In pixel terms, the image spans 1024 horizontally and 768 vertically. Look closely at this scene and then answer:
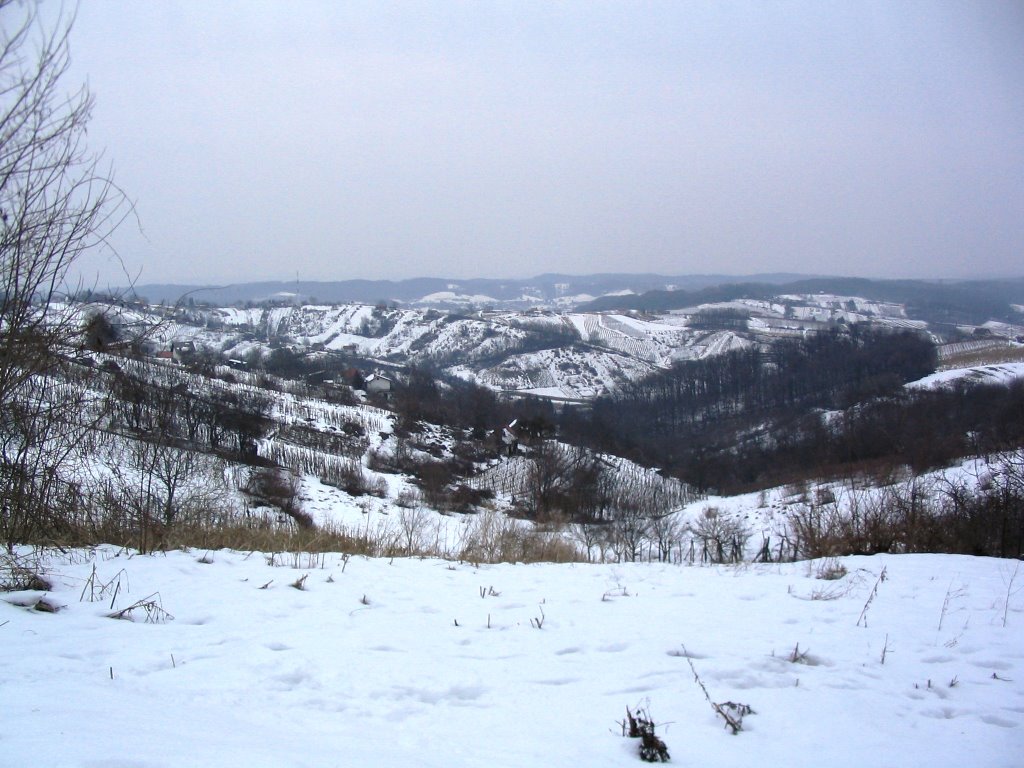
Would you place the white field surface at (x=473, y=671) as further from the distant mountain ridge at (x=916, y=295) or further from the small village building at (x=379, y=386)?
the distant mountain ridge at (x=916, y=295)

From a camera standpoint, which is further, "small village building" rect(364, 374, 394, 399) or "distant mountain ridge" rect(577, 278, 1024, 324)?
"distant mountain ridge" rect(577, 278, 1024, 324)

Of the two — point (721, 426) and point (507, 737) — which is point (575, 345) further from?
point (507, 737)

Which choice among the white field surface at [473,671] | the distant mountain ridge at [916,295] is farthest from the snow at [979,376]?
the white field surface at [473,671]

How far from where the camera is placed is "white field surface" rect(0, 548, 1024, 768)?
6.81ft

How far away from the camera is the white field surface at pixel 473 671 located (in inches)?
81.7

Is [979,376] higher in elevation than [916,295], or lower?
lower

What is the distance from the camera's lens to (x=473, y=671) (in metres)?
2.91

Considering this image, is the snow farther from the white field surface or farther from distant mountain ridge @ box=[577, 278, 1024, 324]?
the white field surface

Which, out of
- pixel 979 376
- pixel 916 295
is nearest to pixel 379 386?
pixel 979 376

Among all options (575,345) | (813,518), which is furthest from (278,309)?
(813,518)

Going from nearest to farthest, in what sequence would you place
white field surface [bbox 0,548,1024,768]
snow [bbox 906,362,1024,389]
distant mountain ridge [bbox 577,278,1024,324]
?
white field surface [bbox 0,548,1024,768] < snow [bbox 906,362,1024,389] < distant mountain ridge [bbox 577,278,1024,324]

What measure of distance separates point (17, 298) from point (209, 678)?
3397 millimetres

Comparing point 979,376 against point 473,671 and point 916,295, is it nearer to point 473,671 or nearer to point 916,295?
point 473,671

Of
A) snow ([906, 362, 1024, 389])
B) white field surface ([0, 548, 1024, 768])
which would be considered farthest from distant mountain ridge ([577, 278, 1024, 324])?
white field surface ([0, 548, 1024, 768])
